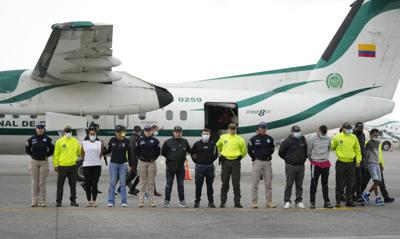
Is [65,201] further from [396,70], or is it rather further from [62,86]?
[396,70]

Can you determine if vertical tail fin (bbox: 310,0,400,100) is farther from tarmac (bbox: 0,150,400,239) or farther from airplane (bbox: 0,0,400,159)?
tarmac (bbox: 0,150,400,239)

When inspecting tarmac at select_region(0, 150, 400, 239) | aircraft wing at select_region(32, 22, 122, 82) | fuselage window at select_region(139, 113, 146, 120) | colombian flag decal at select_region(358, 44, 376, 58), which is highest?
colombian flag decal at select_region(358, 44, 376, 58)

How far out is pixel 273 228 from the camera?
37.4 feet

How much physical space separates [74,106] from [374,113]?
1093 cm

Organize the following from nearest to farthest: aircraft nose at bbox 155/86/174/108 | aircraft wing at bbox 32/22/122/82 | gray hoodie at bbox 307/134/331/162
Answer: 1. gray hoodie at bbox 307/134/331/162
2. aircraft wing at bbox 32/22/122/82
3. aircraft nose at bbox 155/86/174/108

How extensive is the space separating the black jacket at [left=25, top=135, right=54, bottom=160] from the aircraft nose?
7.80m

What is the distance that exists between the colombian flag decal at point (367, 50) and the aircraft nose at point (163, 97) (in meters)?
7.42

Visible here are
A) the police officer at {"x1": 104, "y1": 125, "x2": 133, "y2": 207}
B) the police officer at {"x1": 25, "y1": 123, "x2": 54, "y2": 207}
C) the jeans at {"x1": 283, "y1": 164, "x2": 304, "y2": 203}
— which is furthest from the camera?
the jeans at {"x1": 283, "y1": 164, "x2": 304, "y2": 203}

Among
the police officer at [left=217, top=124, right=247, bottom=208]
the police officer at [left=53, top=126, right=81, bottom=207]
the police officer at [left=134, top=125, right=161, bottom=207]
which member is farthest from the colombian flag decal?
the police officer at [left=53, top=126, right=81, bottom=207]

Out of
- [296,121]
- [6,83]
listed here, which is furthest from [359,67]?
[6,83]

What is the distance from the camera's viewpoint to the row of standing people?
1422 cm

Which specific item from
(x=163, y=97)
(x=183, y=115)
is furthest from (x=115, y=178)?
(x=183, y=115)

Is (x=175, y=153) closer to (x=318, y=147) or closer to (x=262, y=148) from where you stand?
(x=262, y=148)

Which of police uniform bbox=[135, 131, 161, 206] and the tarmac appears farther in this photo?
police uniform bbox=[135, 131, 161, 206]
